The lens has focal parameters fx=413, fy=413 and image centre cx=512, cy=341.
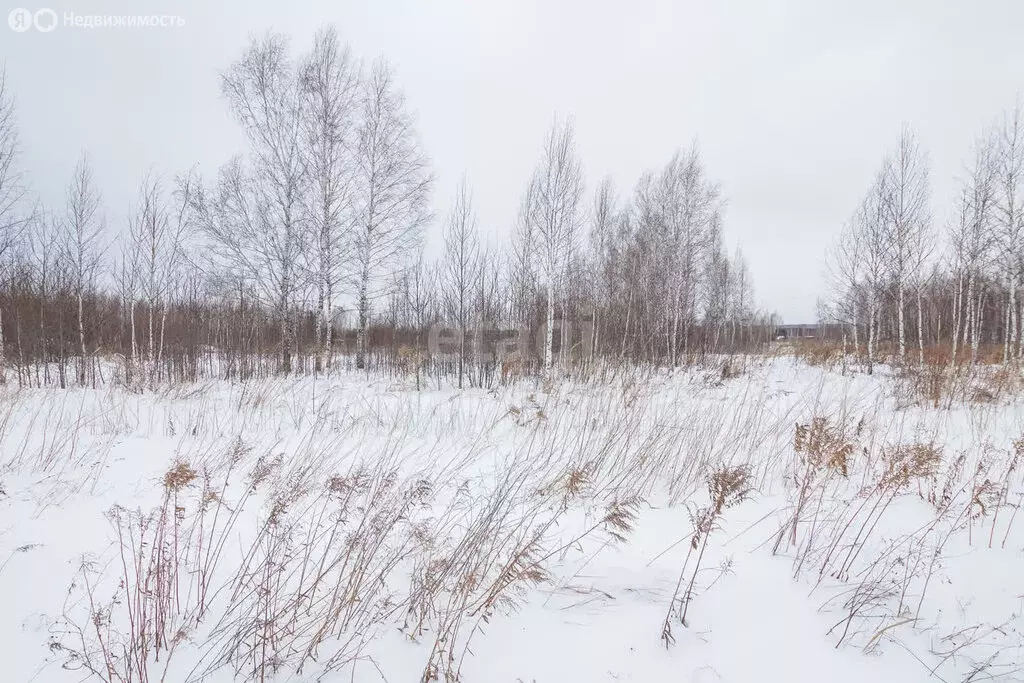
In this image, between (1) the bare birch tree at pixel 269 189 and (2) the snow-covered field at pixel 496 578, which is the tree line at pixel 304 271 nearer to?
(1) the bare birch tree at pixel 269 189

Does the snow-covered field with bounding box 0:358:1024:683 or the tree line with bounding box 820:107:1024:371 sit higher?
the tree line with bounding box 820:107:1024:371

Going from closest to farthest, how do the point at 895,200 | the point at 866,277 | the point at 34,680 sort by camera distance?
1. the point at 34,680
2. the point at 895,200
3. the point at 866,277

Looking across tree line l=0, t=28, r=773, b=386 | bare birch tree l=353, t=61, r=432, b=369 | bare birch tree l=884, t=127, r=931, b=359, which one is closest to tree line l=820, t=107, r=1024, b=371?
bare birch tree l=884, t=127, r=931, b=359

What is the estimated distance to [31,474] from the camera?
3.11 m

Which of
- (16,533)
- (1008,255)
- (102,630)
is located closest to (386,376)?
(16,533)

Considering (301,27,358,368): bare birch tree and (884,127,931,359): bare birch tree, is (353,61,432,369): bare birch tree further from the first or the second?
(884,127,931,359): bare birch tree

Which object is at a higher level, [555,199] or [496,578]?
[555,199]

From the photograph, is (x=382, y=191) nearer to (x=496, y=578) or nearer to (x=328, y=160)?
(x=328, y=160)

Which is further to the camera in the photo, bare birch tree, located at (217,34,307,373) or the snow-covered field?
bare birch tree, located at (217,34,307,373)

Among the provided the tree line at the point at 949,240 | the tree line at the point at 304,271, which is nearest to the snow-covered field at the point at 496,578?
the tree line at the point at 304,271

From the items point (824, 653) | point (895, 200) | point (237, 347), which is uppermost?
point (895, 200)

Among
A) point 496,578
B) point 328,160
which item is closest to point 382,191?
point 328,160

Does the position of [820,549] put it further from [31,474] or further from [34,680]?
[31,474]

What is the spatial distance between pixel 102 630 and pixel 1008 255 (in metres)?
19.9
